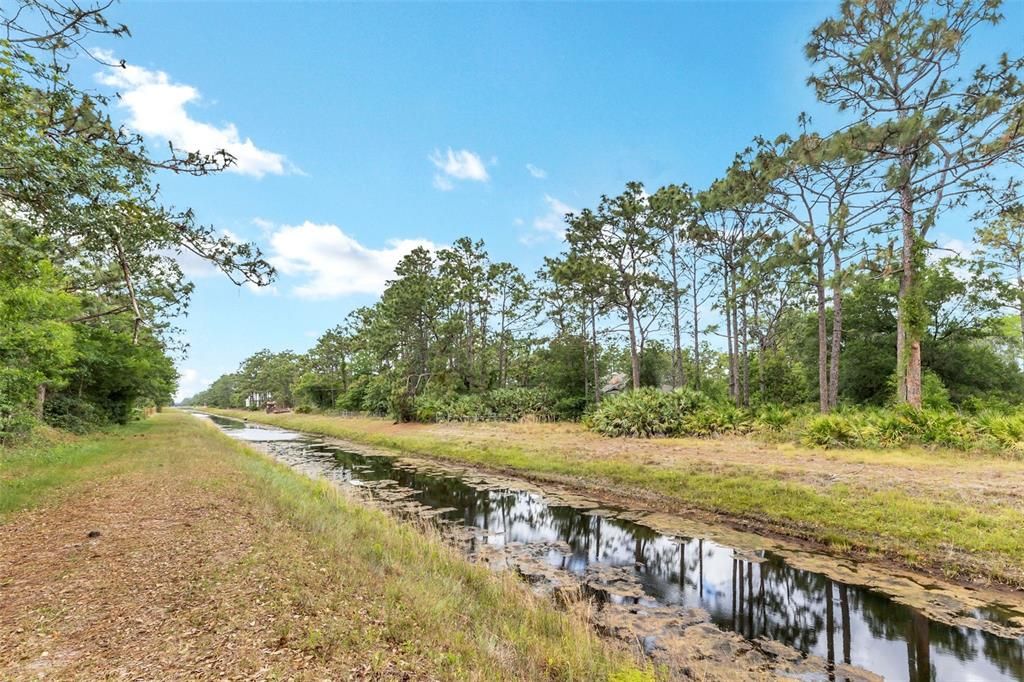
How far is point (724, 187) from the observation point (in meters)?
17.6

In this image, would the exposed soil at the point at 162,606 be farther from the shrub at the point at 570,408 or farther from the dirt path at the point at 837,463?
the shrub at the point at 570,408

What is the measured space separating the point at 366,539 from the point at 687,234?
2633 cm

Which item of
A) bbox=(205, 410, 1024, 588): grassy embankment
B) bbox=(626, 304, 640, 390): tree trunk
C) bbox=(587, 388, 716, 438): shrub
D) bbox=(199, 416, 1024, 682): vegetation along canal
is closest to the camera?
bbox=(199, 416, 1024, 682): vegetation along canal

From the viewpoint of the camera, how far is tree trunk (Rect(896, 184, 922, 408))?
15969mm

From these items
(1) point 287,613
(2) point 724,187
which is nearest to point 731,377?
(2) point 724,187

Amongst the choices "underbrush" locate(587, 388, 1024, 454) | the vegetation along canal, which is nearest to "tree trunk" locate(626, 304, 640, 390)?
"underbrush" locate(587, 388, 1024, 454)

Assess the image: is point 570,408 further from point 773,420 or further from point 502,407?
point 773,420

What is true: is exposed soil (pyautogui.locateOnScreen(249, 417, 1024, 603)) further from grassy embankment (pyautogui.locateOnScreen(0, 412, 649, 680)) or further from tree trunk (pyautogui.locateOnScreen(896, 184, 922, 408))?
grassy embankment (pyautogui.locateOnScreen(0, 412, 649, 680))

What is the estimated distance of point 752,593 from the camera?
7.18m

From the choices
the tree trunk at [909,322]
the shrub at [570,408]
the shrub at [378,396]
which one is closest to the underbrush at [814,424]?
the tree trunk at [909,322]

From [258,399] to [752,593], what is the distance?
110m

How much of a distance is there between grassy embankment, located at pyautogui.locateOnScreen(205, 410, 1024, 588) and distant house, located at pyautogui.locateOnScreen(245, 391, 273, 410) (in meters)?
89.8

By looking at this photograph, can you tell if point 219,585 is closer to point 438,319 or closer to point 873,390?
point 873,390

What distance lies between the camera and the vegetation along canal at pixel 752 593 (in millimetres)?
5368
